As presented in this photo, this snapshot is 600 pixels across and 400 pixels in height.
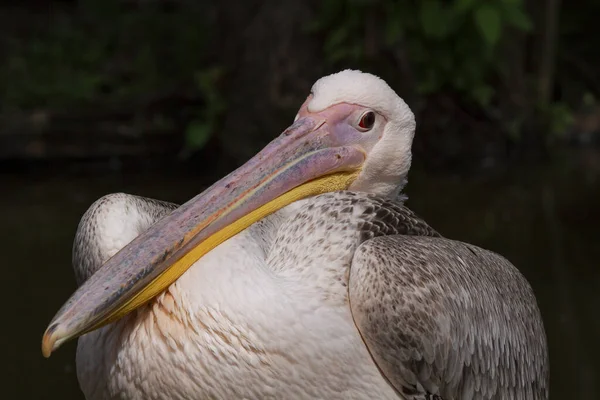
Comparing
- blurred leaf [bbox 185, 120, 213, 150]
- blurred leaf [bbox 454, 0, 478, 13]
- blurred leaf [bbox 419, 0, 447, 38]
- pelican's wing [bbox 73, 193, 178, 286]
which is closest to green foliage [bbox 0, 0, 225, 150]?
blurred leaf [bbox 185, 120, 213, 150]

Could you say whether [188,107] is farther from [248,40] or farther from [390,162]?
[390,162]

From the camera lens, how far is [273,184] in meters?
2.95

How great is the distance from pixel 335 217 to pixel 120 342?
647 millimetres

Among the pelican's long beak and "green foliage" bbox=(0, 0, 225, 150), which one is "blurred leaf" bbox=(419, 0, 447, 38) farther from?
the pelican's long beak

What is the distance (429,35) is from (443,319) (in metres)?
5.53

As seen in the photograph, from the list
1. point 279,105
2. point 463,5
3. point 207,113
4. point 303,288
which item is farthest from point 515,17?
point 303,288

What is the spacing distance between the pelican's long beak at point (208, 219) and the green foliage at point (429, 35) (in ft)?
16.8

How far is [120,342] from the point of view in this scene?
2.79 metres

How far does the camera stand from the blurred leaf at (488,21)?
25.8ft

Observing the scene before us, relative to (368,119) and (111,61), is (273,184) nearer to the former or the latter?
(368,119)

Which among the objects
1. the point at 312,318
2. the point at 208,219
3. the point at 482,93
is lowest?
the point at 312,318

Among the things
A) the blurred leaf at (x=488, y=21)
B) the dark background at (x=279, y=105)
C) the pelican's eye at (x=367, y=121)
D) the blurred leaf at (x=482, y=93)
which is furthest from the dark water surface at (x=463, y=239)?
the pelican's eye at (x=367, y=121)

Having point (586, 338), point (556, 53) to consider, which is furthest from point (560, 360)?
point (556, 53)

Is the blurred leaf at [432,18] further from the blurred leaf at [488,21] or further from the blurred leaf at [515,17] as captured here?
the blurred leaf at [515,17]
